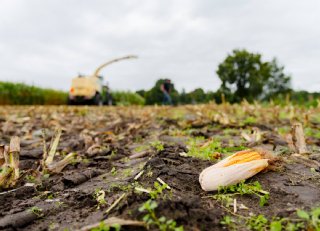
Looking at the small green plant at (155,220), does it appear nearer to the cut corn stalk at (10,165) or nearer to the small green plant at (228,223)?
the small green plant at (228,223)

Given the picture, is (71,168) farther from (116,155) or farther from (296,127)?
(296,127)

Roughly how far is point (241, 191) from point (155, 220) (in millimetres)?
642

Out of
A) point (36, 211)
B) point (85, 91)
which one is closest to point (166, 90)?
point (85, 91)

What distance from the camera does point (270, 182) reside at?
2.03m

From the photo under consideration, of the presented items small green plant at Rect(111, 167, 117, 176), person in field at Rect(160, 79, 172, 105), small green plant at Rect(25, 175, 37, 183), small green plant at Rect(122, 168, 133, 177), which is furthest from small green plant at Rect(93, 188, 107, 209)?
person in field at Rect(160, 79, 172, 105)

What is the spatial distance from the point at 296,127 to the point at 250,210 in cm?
124

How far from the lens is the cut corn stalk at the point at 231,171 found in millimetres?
1872

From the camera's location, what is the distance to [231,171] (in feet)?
6.26

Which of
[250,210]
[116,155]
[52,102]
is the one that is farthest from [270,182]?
[52,102]

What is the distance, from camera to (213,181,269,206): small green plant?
1.79 meters

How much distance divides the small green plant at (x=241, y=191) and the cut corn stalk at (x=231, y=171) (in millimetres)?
26

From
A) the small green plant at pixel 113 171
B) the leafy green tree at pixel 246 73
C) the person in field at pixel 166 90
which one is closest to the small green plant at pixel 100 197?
the small green plant at pixel 113 171

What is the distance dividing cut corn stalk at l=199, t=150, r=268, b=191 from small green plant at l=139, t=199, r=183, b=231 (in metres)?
0.54

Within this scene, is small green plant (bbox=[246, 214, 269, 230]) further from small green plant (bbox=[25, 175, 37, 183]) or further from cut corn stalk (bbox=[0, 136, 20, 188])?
small green plant (bbox=[25, 175, 37, 183])
